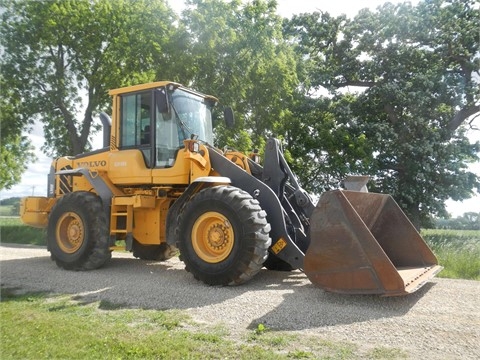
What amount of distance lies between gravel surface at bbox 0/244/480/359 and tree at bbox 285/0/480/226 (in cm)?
1264

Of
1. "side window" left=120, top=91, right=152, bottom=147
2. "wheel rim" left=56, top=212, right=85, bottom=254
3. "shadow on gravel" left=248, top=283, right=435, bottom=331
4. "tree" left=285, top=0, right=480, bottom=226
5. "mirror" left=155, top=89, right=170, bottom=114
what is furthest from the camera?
"tree" left=285, top=0, right=480, bottom=226

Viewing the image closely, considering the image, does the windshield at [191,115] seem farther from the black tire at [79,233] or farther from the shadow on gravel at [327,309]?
the shadow on gravel at [327,309]

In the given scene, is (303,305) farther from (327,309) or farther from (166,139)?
(166,139)

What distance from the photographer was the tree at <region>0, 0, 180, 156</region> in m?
19.3

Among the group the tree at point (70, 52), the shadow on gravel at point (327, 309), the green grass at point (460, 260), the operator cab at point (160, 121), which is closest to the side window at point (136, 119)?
the operator cab at point (160, 121)

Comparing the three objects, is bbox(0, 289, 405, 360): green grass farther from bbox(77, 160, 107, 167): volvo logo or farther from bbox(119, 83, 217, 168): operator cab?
bbox(77, 160, 107, 167): volvo logo

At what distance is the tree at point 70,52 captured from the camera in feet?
63.5

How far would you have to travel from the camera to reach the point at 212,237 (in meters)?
6.68

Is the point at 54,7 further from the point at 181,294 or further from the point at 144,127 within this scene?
the point at 181,294

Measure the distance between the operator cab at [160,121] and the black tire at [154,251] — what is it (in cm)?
238

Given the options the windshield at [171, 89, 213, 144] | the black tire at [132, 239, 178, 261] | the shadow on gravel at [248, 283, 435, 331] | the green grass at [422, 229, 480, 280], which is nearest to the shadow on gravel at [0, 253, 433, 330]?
the shadow on gravel at [248, 283, 435, 331]

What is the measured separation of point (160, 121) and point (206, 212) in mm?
2044

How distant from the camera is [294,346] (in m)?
4.09

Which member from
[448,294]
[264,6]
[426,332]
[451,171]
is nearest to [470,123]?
[451,171]
